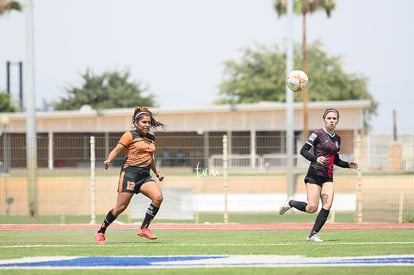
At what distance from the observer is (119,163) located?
116 feet

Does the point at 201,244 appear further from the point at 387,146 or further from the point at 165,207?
the point at 387,146

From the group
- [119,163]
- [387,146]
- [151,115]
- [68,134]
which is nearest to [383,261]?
[151,115]

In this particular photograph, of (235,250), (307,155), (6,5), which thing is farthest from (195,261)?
(6,5)

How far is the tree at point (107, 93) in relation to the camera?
8438cm

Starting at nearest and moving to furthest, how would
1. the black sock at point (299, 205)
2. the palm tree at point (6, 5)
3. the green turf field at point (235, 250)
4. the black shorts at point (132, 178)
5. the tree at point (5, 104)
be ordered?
1. the green turf field at point (235, 250)
2. the black shorts at point (132, 178)
3. the black sock at point (299, 205)
4. the palm tree at point (6, 5)
5. the tree at point (5, 104)

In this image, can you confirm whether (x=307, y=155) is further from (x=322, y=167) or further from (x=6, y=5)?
(x=6, y=5)

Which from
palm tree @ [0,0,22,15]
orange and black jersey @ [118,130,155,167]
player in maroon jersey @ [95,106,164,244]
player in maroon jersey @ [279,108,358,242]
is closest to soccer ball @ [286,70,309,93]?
player in maroon jersey @ [279,108,358,242]

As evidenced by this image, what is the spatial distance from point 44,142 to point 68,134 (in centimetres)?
2629

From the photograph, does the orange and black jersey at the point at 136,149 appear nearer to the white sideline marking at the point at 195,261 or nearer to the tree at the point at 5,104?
the white sideline marking at the point at 195,261

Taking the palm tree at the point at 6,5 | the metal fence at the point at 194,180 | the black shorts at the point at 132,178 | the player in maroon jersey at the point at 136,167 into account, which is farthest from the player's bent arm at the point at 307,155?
the palm tree at the point at 6,5

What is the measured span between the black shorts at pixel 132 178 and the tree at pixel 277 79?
73.9 meters

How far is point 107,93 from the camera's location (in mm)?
87062

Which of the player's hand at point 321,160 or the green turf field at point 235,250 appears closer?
the green turf field at point 235,250

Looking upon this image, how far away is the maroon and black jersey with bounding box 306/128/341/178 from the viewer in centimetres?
1537
